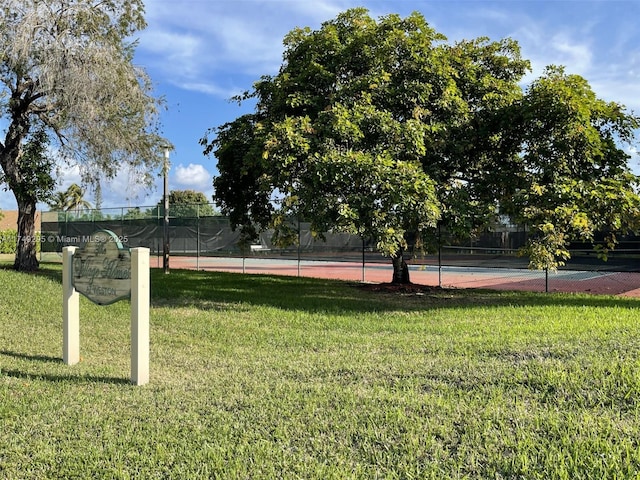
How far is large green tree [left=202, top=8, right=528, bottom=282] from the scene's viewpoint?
9.50 meters

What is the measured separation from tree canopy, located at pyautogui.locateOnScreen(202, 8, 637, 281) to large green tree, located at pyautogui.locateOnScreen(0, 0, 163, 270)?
4.03 meters

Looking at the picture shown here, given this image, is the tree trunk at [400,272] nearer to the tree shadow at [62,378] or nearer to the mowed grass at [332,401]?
the mowed grass at [332,401]

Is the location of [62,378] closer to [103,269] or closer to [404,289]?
[103,269]

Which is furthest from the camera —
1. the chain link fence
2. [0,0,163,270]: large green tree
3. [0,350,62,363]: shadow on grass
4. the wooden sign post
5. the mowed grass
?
the chain link fence

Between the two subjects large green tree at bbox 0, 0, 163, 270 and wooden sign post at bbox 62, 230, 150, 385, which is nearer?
wooden sign post at bbox 62, 230, 150, 385

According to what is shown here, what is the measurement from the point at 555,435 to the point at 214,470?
89.3 inches

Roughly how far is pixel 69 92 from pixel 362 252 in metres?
11.1

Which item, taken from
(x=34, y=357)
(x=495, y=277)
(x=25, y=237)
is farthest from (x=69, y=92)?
(x=495, y=277)

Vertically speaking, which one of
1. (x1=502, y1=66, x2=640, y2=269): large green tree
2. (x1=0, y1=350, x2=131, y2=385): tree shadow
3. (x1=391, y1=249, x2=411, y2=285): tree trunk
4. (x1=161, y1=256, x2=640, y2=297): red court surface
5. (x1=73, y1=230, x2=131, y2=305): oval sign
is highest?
(x1=502, y1=66, x2=640, y2=269): large green tree

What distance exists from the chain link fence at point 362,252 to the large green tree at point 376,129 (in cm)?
471

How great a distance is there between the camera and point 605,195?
9.77 m

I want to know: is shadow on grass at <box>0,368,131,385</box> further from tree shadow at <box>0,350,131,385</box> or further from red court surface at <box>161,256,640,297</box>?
red court surface at <box>161,256,640,297</box>

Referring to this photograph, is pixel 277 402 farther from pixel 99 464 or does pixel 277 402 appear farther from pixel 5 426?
pixel 5 426

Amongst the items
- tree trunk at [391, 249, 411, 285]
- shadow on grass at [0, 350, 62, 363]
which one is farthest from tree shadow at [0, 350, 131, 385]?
tree trunk at [391, 249, 411, 285]
